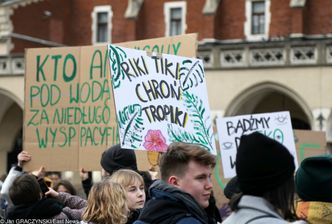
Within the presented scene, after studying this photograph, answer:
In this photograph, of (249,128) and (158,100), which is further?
(249,128)

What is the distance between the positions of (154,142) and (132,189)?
109 centimetres

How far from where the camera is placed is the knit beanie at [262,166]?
10.6 feet

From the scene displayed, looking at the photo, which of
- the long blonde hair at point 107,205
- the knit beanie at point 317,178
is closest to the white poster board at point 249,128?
the long blonde hair at point 107,205

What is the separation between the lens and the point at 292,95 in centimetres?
2645

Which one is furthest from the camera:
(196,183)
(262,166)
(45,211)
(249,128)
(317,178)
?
(249,128)

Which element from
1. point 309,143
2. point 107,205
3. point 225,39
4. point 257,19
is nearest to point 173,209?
point 107,205

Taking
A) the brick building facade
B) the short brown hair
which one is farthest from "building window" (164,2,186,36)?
the short brown hair

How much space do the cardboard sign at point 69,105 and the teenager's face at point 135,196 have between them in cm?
253

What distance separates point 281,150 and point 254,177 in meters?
0.14

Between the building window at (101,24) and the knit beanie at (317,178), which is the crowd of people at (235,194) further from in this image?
the building window at (101,24)

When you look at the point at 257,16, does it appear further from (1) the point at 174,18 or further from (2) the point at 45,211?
(2) the point at 45,211

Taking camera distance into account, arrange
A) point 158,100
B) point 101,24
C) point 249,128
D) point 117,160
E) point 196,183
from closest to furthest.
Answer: point 196,183 < point 117,160 < point 158,100 < point 249,128 < point 101,24

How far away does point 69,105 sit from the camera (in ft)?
26.9

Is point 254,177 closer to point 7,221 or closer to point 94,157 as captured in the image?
point 7,221
